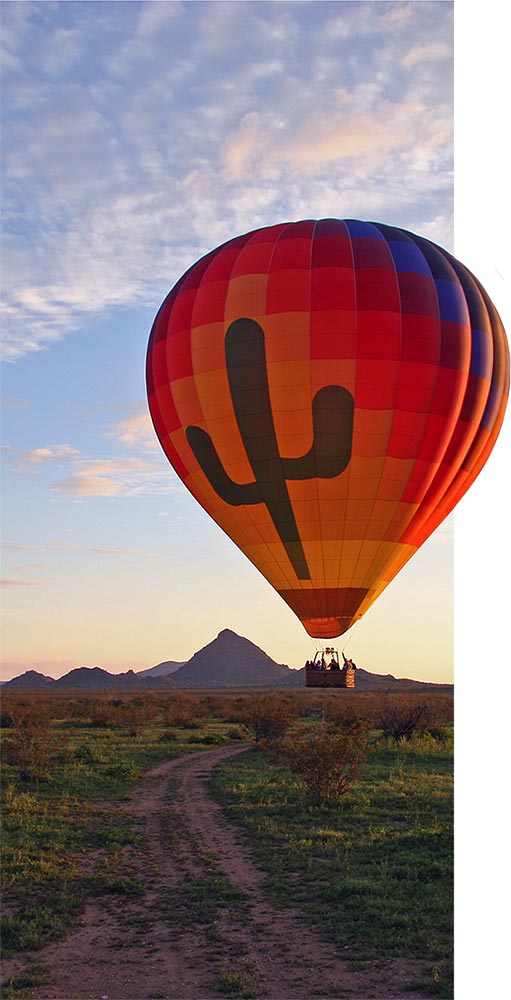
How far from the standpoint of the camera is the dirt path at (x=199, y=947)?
9.95m

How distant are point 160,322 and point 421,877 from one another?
10958 mm

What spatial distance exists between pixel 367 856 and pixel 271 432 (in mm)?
7411

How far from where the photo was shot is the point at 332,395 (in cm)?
1485

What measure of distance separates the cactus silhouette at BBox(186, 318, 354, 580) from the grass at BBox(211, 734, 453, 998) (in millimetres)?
5171

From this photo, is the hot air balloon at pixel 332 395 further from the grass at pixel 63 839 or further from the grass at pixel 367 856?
the grass at pixel 63 839

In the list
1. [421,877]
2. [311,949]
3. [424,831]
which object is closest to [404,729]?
[424,831]

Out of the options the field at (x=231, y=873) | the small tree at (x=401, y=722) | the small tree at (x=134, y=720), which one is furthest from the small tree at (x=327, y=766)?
the small tree at (x=134, y=720)

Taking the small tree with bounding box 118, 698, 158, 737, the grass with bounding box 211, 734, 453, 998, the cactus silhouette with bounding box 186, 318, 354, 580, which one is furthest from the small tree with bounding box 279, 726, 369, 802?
the small tree with bounding box 118, 698, 158, 737

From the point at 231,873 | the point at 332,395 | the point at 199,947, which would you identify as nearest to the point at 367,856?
the point at 231,873

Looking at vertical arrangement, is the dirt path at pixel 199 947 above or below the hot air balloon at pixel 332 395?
below

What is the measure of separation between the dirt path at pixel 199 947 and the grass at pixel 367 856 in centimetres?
39

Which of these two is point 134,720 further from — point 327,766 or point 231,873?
point 231,873

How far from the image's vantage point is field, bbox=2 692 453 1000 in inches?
413

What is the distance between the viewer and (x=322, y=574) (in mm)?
15906
